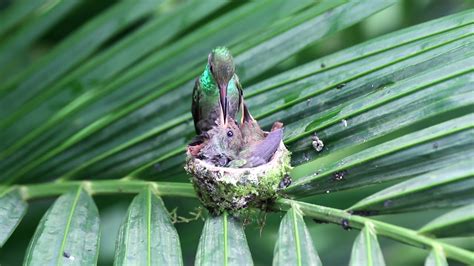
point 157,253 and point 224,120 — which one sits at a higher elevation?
point 224,120

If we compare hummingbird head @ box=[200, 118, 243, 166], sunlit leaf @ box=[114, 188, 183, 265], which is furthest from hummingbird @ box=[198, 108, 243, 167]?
sunlit leaf @ box=[114, 188, 183, 265]

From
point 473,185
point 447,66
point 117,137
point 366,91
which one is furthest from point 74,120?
point 473,185

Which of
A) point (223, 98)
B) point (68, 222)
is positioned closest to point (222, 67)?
point (223, 98)

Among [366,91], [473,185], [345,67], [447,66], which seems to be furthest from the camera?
[345,67]

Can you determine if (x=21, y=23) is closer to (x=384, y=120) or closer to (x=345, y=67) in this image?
(x=345, y=67)

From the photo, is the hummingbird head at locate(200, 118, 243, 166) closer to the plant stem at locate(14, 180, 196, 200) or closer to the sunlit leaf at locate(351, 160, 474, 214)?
the plant stem at locate(14, 180, 196, 200)

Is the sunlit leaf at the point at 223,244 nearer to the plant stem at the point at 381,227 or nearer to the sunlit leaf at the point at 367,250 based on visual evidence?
the plant stem at the point at 381,227
